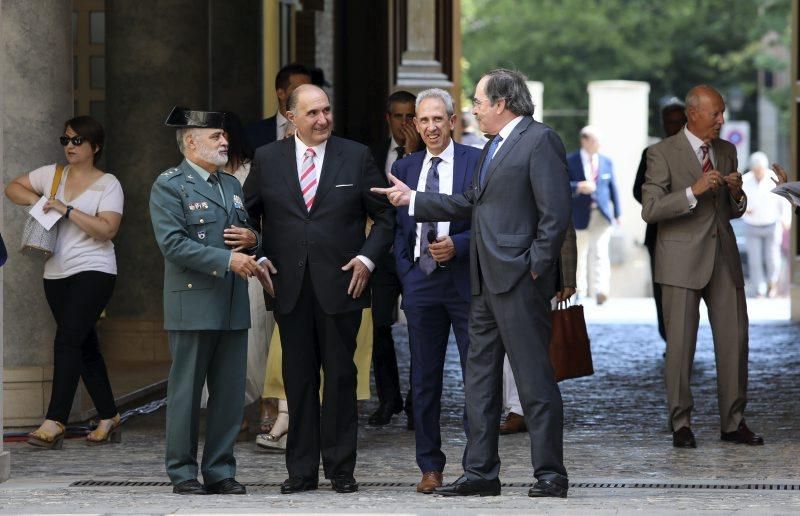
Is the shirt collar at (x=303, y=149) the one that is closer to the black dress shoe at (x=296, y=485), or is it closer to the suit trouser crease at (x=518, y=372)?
the suit trouser crease at (x=518, y=372)

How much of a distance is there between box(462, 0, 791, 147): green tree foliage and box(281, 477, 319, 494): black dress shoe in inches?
1603

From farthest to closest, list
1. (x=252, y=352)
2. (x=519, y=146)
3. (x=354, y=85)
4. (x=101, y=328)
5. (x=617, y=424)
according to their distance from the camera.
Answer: (x=354, y=85) < (x=101, y=328) < (x=617, y=424) < (x=252, y=352) < (x=519, y=146)

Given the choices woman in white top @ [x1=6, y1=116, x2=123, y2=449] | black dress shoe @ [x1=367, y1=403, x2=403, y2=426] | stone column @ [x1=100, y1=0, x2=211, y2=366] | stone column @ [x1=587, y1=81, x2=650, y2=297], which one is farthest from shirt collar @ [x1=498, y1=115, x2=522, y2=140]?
stone column @ [x1=587, y1=81, x2=650, y2=297]

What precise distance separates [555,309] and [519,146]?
2.66m

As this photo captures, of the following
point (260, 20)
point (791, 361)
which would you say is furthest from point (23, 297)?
point (791, 361)

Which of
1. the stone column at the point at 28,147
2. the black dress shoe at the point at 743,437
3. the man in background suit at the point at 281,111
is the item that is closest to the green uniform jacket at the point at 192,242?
the man in background suit at the point at 281,111

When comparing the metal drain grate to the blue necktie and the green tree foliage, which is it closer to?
the blue necktie

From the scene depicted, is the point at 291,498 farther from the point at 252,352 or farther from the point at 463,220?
the point at 252,352

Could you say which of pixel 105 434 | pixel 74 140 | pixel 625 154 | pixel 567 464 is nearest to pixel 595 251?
pixel 625 154

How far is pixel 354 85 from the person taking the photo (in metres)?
20.6

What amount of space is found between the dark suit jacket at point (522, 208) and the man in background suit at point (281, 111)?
231cm

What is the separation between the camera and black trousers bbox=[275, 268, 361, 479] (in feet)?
27.2

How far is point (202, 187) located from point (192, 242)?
313 millimetres

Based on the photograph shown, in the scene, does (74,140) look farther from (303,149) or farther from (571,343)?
(571,343)
